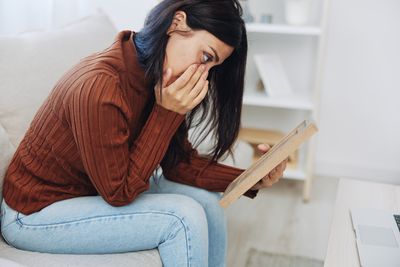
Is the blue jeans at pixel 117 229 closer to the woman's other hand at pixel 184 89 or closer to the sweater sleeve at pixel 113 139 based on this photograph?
the sweater sleeve at pixel 113 139

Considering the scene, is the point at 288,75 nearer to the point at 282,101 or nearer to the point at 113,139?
the point at 282,101

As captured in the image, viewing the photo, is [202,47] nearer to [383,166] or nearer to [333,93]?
[333,93]

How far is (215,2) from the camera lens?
1.16 meters

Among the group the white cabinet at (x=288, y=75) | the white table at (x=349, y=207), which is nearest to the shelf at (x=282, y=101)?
the white cabinet at (x=288, y=75)

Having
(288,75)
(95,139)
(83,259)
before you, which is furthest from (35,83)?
(288,75)

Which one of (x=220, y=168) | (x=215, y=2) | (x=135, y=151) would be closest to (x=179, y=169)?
(x=220, y=168)

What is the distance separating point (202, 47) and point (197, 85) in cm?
8

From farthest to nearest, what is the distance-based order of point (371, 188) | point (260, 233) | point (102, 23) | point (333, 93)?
point (333, 93) → point (260, 233) → point (102, 23) → point (371, 188)

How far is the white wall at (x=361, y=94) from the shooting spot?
2525 millimetres

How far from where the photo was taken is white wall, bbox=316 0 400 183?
2.53 m

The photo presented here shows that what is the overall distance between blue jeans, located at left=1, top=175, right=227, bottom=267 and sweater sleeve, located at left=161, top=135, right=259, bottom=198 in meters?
0.22

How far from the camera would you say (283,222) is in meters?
2.23

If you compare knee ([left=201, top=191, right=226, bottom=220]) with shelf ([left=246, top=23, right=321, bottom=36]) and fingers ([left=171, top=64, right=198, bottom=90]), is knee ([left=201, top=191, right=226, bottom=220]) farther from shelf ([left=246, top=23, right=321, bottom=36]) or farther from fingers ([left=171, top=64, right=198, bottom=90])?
shelf ([left=246, top=23, right=321, bottom=36])

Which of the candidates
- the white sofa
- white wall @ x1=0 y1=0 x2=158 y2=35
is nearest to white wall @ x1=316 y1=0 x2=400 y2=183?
white wall @ x1=0 y1=0 x2=158 y2=35
